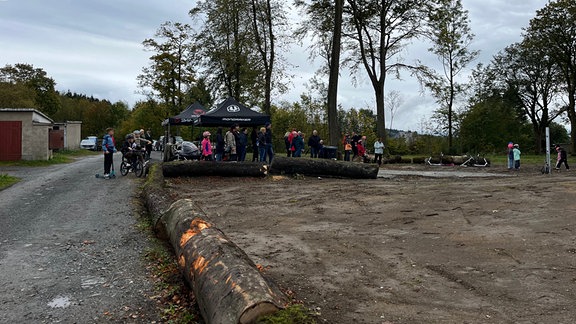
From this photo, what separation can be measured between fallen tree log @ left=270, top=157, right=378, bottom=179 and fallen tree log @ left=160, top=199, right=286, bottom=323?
437 inches

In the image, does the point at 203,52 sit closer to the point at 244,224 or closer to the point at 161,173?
the point at 161,173

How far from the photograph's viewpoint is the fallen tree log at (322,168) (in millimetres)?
17406

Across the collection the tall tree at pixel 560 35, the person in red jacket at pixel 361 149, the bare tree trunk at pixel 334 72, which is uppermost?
the tall tree at pixel 560 35

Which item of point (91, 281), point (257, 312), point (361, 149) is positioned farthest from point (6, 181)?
point (361, 149)

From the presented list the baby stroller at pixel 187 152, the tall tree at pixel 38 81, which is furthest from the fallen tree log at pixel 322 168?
the tall tree at pixel 38 81

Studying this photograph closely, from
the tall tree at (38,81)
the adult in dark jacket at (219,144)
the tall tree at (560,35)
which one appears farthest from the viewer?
the tall tree at (38,81)

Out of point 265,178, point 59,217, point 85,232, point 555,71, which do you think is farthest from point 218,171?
point 555,71

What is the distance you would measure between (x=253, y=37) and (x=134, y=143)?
16626 millimetres

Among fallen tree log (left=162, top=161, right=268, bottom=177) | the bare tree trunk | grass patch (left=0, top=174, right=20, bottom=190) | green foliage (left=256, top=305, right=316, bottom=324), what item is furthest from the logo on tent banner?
green foliage (left=256, top=305, right=316, bottom=324)

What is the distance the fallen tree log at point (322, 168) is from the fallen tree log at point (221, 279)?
11101mm

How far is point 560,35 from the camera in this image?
40469 mm

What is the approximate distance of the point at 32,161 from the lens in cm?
2283

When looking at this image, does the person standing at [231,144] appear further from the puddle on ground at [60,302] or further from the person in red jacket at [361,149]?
the puddle on ground at [60,302]

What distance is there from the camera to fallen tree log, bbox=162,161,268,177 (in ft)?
54.3
